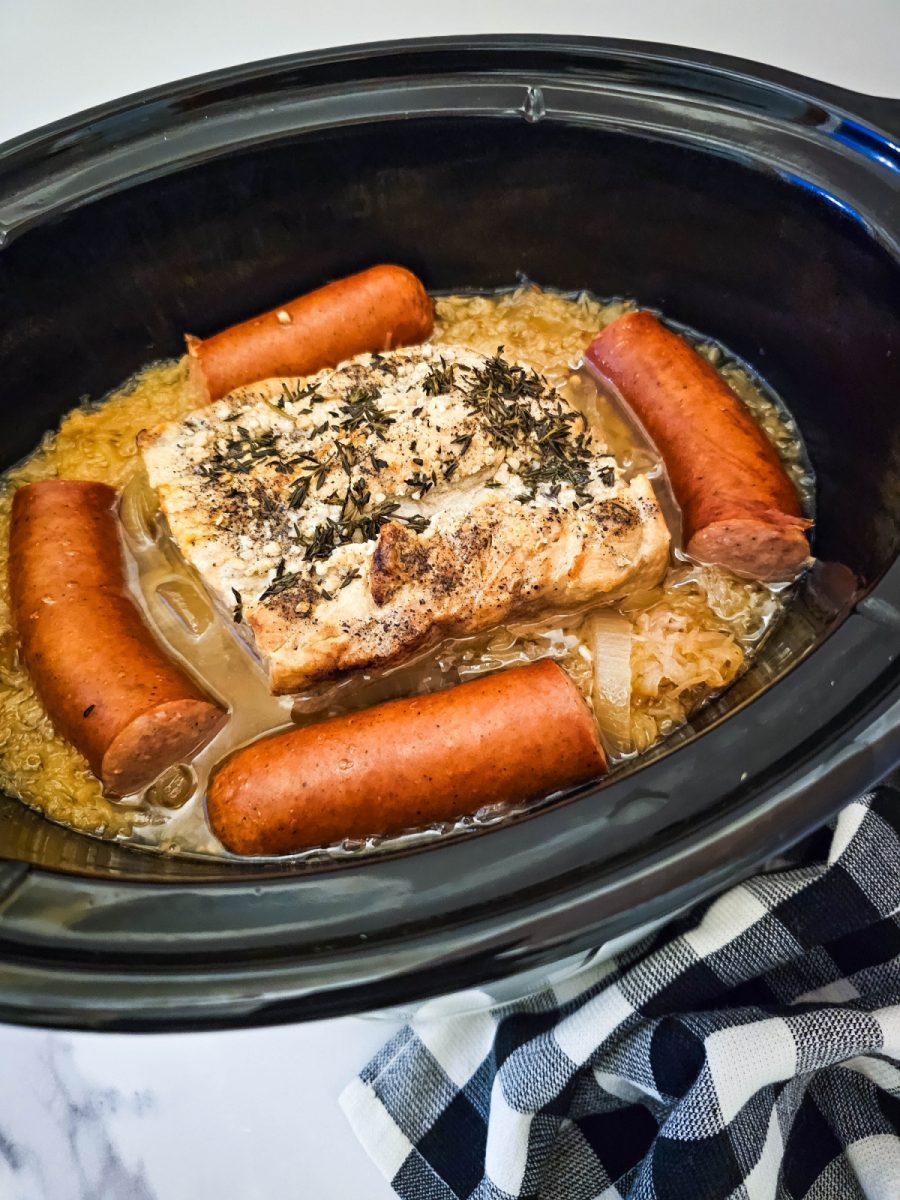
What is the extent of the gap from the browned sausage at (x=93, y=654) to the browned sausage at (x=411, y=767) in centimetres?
19

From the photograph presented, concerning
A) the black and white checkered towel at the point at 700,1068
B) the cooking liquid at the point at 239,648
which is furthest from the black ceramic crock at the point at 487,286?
the black and white checkered towel at the point at 700,1068

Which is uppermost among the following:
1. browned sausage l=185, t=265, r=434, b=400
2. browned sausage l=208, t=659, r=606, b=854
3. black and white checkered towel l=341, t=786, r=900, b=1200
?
browned sausage l=185, t=265, r=434, b=400

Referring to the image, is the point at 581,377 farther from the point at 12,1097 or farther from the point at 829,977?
the point at 12,1097

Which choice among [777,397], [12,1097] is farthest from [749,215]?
[12,1097]

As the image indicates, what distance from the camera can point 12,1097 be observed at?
189 cm

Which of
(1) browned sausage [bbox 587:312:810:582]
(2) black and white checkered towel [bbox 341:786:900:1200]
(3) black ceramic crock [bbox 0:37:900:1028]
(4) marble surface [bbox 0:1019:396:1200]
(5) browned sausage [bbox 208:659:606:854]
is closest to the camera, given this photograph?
(3) black ceramic crock [bbox 0:37:900:1028]

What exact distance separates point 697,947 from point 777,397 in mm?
1365

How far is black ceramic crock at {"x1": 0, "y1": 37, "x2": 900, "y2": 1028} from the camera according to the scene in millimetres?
1239

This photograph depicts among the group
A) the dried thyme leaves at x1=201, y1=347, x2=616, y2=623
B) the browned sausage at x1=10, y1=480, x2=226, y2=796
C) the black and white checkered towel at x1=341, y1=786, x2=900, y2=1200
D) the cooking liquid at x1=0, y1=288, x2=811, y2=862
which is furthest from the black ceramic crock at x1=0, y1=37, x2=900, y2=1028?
the dried thyme leaves at x1=201, y1=347, x2=616, y2=623

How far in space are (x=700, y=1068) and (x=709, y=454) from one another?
3.90 feet

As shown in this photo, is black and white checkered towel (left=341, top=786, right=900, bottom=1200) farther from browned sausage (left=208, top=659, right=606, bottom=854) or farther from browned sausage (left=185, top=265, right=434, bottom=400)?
browned sausage (left=185, top=265, right=434, bottom=400)

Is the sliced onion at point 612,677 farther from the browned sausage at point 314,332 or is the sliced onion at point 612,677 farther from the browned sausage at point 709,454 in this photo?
the browned sausage at point 314,332

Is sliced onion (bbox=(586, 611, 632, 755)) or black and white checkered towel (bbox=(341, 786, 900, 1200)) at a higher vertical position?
sliced onion (bbox=(586, 611, 632, 755))

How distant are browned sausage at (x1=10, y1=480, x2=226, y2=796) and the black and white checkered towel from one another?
0.73m
